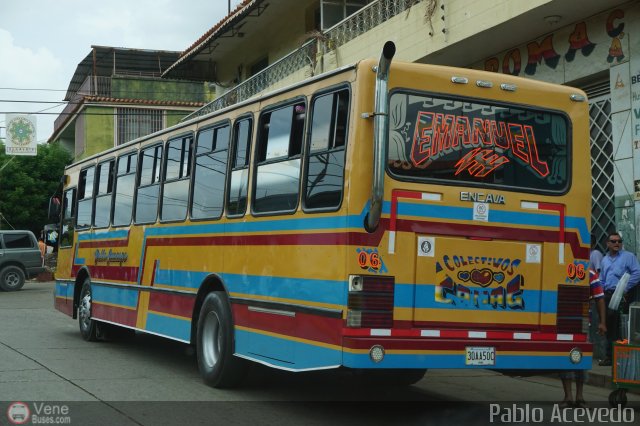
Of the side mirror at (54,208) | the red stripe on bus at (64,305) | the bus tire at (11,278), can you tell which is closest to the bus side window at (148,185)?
the red stripe on bus at (64,305)

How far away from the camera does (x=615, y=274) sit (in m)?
11.8

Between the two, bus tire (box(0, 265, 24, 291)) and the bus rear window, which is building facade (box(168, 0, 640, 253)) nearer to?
the bus rear window

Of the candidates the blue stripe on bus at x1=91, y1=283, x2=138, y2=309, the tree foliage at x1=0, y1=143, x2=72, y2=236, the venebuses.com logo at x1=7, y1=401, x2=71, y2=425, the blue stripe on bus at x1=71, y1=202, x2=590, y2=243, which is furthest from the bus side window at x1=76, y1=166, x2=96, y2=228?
the tree foliage at x1=0, y1=143, x2=72, y2=236

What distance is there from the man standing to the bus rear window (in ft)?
13.5

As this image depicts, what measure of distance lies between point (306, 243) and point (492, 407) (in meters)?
2.85

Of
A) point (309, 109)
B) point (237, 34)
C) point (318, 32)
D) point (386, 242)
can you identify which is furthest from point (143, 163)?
point (237, 34)

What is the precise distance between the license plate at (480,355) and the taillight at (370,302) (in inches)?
30.6

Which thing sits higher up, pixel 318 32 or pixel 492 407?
pixel 318 32

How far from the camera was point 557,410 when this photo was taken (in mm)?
8812

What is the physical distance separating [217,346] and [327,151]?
289 cm

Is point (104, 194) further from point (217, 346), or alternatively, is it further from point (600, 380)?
point (600, 380)

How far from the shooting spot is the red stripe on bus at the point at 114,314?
1198 cm

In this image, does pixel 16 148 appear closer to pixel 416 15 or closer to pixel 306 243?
pixel 416 15

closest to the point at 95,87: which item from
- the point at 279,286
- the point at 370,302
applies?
the point at 279,286
